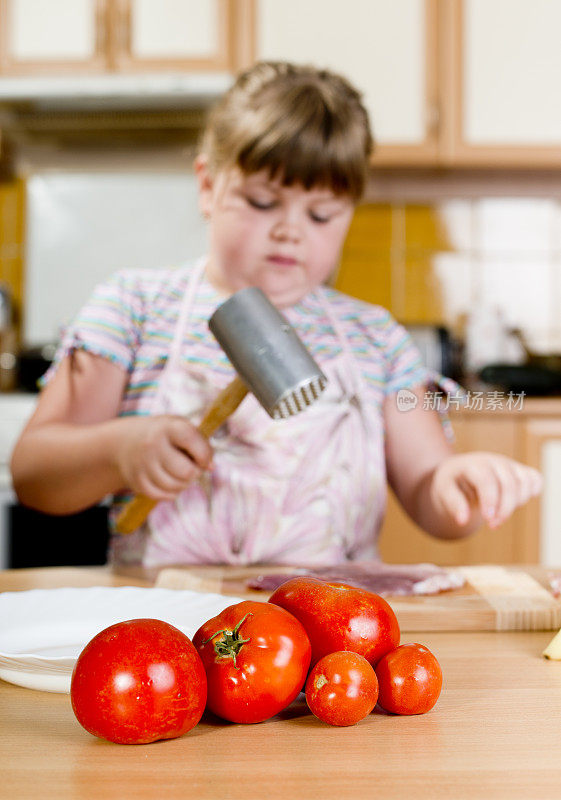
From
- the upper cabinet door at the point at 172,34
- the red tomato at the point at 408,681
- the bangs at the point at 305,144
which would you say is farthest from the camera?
the upper cabinet door at the point at 172,34

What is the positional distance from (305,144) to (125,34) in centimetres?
153

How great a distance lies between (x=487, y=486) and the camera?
1015 millimetres

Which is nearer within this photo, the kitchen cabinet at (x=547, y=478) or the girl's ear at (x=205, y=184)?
the girl's ear at (x=205, y=184)

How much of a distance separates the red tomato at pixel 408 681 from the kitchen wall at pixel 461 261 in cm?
225

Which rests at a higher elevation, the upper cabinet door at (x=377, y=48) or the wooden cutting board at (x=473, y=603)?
the upper cabinet door at (x=377, y=48)

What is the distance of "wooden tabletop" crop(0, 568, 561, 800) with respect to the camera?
496 mm

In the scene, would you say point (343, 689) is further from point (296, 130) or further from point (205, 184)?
point (205, 184)

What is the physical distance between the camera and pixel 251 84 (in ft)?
4.19

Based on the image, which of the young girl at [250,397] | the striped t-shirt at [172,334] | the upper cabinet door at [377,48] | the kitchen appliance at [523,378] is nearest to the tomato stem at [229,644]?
the young girl at [250,397]

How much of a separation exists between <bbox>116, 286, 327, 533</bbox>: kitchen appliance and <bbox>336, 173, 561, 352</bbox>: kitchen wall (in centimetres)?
189

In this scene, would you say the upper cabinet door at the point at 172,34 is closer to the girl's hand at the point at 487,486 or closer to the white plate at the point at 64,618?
the girl's hand at the point at 487,486

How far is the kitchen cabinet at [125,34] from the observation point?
8.18 ft

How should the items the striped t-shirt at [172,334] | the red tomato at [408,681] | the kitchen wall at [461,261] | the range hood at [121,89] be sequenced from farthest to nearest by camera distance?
the kitchen wall at [461,261], the range hood at [121,89], the striped t-shirt at [172,334], the red tomato at [408,681]

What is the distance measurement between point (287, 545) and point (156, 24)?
5.78 feet
